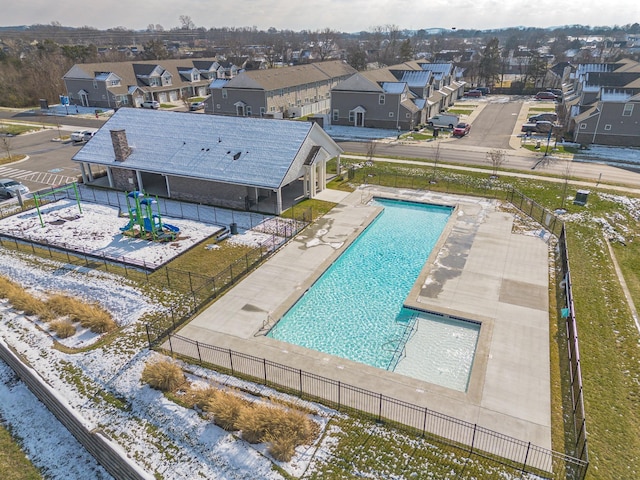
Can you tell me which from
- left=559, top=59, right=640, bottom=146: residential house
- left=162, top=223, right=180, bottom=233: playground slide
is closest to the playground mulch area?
left=162, top=223, right=180, bottom=233: playground slide

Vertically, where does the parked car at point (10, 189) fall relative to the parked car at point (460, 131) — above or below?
below

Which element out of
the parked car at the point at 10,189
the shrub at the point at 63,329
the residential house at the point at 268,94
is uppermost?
the residential house at the point at 268,94

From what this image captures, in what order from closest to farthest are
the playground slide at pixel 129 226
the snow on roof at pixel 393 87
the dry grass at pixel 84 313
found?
the dry grass at pixel 84 313, the playground slide at pixel 129 226, the snow on roof at pixel 393 87

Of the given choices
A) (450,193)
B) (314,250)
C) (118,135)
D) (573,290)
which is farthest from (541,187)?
(118,135)

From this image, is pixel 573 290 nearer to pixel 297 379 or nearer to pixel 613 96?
pixel 297 379

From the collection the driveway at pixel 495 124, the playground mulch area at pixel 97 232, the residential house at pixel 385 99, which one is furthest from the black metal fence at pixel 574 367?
the residential house at pixel 385 99

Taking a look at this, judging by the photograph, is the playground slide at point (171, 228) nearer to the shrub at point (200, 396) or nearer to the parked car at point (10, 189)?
the shrub at point (200, 396)

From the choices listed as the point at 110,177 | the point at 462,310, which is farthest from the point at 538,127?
the point at 110,177
